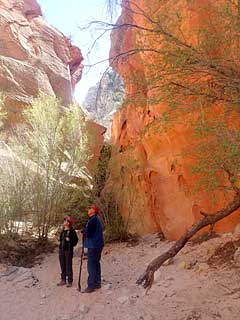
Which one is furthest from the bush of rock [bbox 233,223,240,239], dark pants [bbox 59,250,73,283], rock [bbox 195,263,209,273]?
rock [bbox 195,263,209,273]

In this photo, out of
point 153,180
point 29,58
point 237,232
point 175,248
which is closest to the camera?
point 175,248

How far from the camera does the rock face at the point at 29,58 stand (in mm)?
21653

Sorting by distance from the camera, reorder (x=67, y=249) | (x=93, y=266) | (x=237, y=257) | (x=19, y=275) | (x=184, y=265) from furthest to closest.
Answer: (x=19, y=275) < (x=67, y=249) < (x=184, y=265) < (x=93, y=266) < (x=237, y=257)

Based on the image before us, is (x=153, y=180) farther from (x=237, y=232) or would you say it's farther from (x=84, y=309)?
(x=84, y=309)

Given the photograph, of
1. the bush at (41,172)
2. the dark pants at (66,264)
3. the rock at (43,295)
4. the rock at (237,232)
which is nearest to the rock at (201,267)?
the rock at (237,232)

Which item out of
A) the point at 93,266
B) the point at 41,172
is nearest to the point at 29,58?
the point at 41,172

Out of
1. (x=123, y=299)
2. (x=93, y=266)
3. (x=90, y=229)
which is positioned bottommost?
(x=123, y=299)

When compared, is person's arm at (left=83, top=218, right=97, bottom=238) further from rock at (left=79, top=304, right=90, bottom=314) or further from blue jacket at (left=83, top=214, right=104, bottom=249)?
rock at (left=79, top=304, right=90, bottom=314)

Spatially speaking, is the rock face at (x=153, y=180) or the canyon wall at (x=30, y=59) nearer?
the rock face at (x=153, y=180)

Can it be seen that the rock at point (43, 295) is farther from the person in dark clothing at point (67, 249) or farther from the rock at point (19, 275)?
the rock at point (19, 275)

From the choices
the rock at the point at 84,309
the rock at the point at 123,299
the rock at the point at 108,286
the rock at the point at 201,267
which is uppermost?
the rock at the point at 201,267

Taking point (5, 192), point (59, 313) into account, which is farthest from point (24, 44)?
point (59, 313)

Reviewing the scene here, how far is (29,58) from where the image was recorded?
24062 millimetres

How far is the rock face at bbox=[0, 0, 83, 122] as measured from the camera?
852 inches
